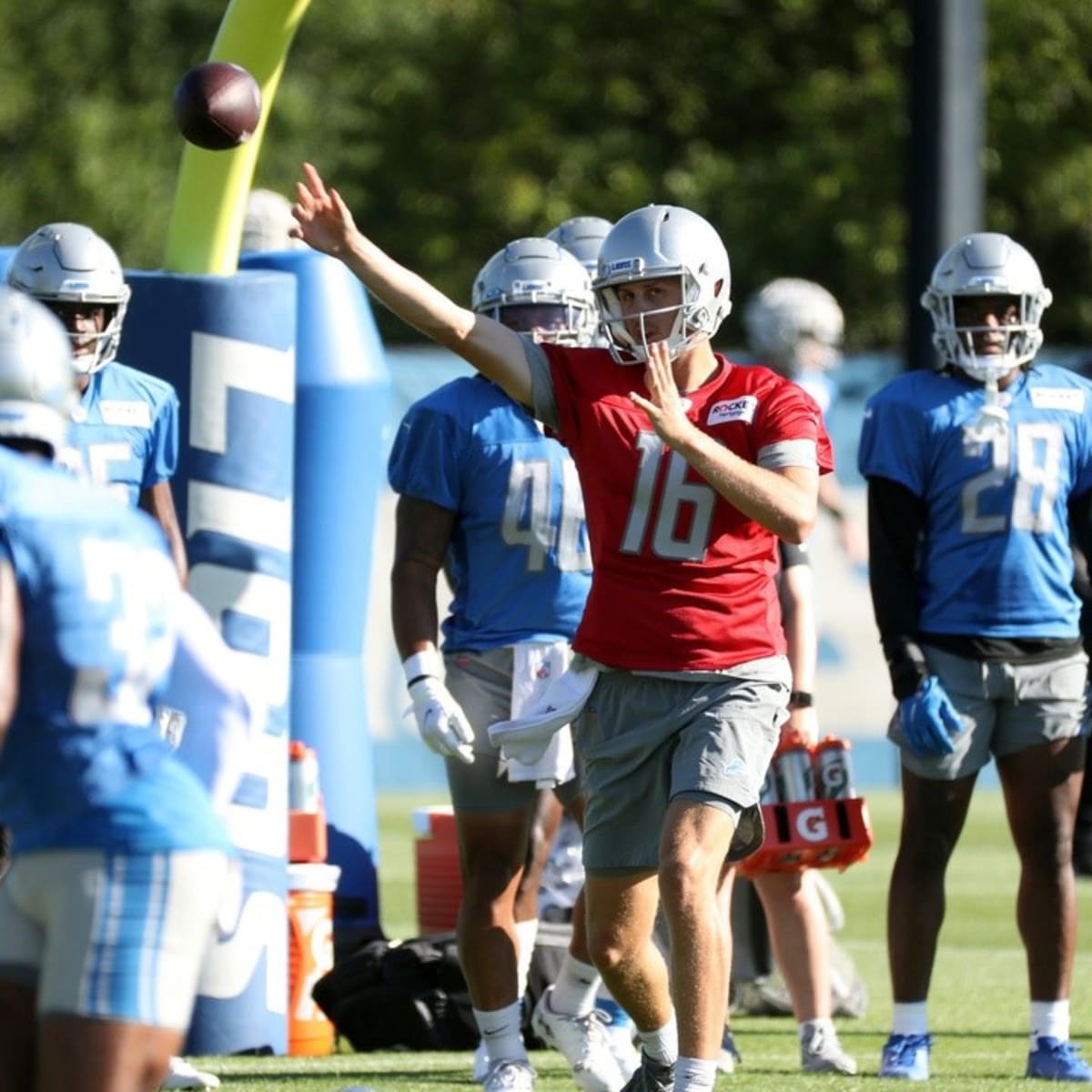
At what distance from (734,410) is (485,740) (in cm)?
119

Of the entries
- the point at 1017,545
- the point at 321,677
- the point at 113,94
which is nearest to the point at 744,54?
the point at 113,94

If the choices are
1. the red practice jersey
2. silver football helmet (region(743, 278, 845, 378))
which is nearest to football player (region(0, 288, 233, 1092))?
the red practice jersey

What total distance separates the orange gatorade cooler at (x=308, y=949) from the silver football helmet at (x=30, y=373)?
3812mm

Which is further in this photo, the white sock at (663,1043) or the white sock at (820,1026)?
the white sock at (820,1026)

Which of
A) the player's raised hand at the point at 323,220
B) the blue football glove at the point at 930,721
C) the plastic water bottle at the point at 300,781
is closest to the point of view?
the player's raised hand at the point at 323,220

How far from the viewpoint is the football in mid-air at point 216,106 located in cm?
639

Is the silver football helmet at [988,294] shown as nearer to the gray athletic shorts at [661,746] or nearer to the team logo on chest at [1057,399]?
the team logo on chest at [1057,399]

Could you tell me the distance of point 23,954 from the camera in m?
3.97

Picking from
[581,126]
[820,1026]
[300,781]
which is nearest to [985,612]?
[820,1026]

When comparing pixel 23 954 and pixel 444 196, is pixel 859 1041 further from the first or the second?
pixel 444 196

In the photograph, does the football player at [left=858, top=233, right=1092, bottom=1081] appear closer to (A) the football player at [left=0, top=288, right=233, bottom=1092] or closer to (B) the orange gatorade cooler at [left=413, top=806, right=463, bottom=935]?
(B) the orange gatorade cooler at [left=413, top=806, right=463, bottom=935]

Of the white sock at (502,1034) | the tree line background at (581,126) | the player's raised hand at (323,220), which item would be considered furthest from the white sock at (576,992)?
the tree line background at (581,126)

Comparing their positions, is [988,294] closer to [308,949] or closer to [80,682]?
[308,949]

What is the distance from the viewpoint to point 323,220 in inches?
213
